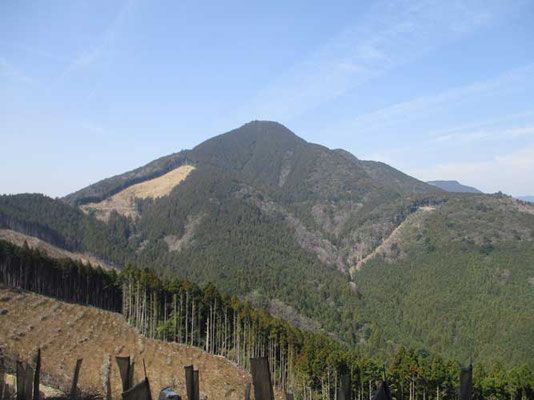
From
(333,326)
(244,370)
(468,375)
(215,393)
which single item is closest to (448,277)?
(333,326)

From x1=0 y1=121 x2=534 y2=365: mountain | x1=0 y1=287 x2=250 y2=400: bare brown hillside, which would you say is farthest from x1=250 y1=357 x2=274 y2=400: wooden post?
x1=0 y1=121 x2=534 y2=365: mountain

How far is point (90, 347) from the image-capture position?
51125mm

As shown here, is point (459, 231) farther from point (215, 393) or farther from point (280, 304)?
point (215, 393)

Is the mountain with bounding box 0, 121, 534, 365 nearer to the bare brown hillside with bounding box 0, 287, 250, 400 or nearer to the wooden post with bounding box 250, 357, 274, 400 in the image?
the bare brown hillside with bounding box 0, 287, 250, 400

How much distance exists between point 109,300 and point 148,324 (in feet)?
38.4

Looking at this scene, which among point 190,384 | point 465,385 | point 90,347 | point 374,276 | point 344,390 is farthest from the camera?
point 374,276

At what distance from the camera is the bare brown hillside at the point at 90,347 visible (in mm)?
42906

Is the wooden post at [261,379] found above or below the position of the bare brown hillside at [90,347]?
above

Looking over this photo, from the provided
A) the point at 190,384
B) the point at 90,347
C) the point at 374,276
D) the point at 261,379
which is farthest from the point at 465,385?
the point at 374,276

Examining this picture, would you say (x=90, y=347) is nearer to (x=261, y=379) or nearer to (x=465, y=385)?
(x=261, y=379)

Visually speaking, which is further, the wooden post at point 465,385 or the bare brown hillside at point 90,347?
the bare brown hillside at point 90,347

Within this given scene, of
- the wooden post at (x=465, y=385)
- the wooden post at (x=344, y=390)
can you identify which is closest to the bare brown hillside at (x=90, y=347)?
the wooden post at (x=344, y=390)

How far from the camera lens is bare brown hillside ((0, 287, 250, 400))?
4291cm

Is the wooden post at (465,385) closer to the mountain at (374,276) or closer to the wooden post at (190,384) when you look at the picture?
the wooden post at (190,384)
